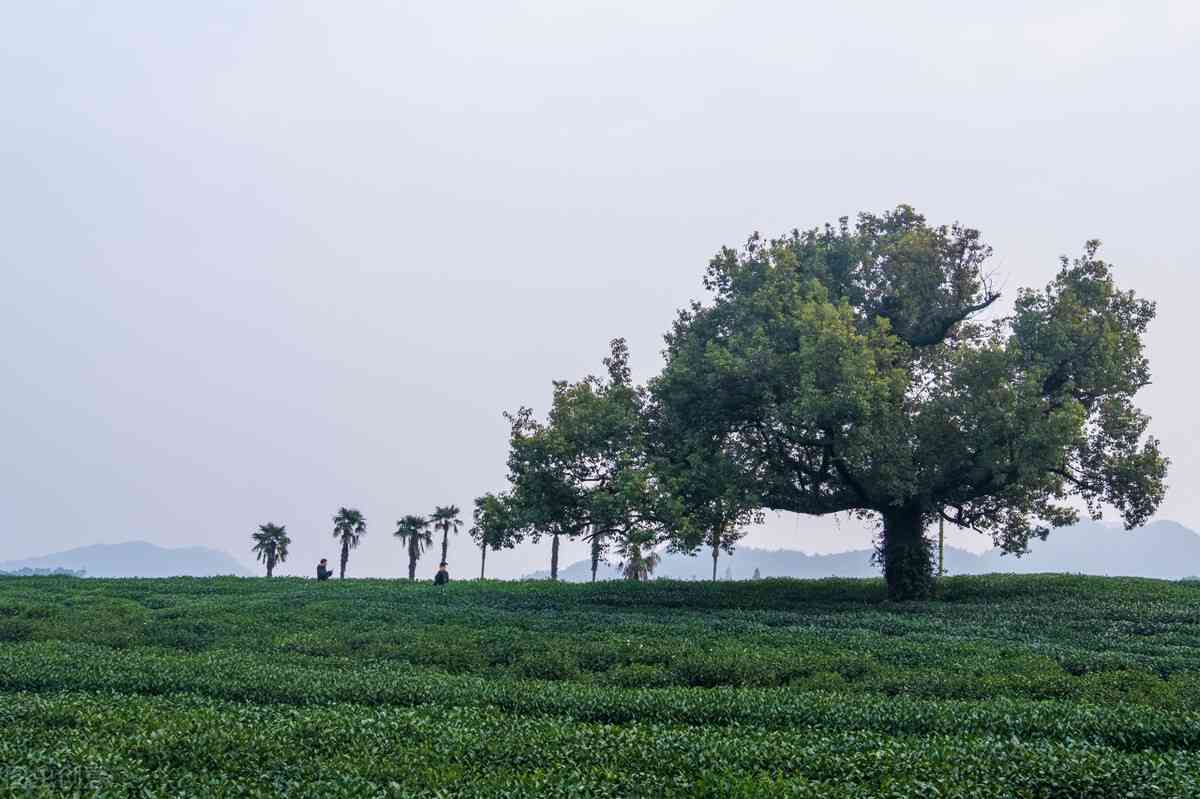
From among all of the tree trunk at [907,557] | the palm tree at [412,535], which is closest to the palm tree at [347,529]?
the palm tree at [412,535]

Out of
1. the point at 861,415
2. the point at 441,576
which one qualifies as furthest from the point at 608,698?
the point at 441,576

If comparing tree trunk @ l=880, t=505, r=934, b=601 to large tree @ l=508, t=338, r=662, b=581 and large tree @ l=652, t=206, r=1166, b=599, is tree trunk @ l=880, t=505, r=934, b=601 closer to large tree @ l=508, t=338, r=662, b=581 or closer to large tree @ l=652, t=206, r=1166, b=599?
large tree @ l=652, t=206, r=1166, b=599

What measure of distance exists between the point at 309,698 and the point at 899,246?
101ft

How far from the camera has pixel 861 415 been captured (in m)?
34.4

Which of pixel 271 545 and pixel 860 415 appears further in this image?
pixel 271 545

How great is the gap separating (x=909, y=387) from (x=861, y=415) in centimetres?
558

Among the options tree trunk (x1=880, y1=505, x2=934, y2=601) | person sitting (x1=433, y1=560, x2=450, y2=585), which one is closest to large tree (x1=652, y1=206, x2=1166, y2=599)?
tree trunk (x1=880, y1=505, x2=934, y2=601)

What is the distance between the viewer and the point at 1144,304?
39719mm

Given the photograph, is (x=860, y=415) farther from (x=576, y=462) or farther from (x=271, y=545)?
(x=271, y=545)

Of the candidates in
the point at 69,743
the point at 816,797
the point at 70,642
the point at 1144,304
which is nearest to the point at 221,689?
the point at 69,743

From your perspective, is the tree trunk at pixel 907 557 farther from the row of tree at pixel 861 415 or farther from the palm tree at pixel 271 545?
the palm tree at pixel 271 545

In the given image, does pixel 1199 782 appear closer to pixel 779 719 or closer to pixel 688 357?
pixel 779 719

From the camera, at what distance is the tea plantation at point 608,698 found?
1179 centimetres

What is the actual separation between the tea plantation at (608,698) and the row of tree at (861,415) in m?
3.83
